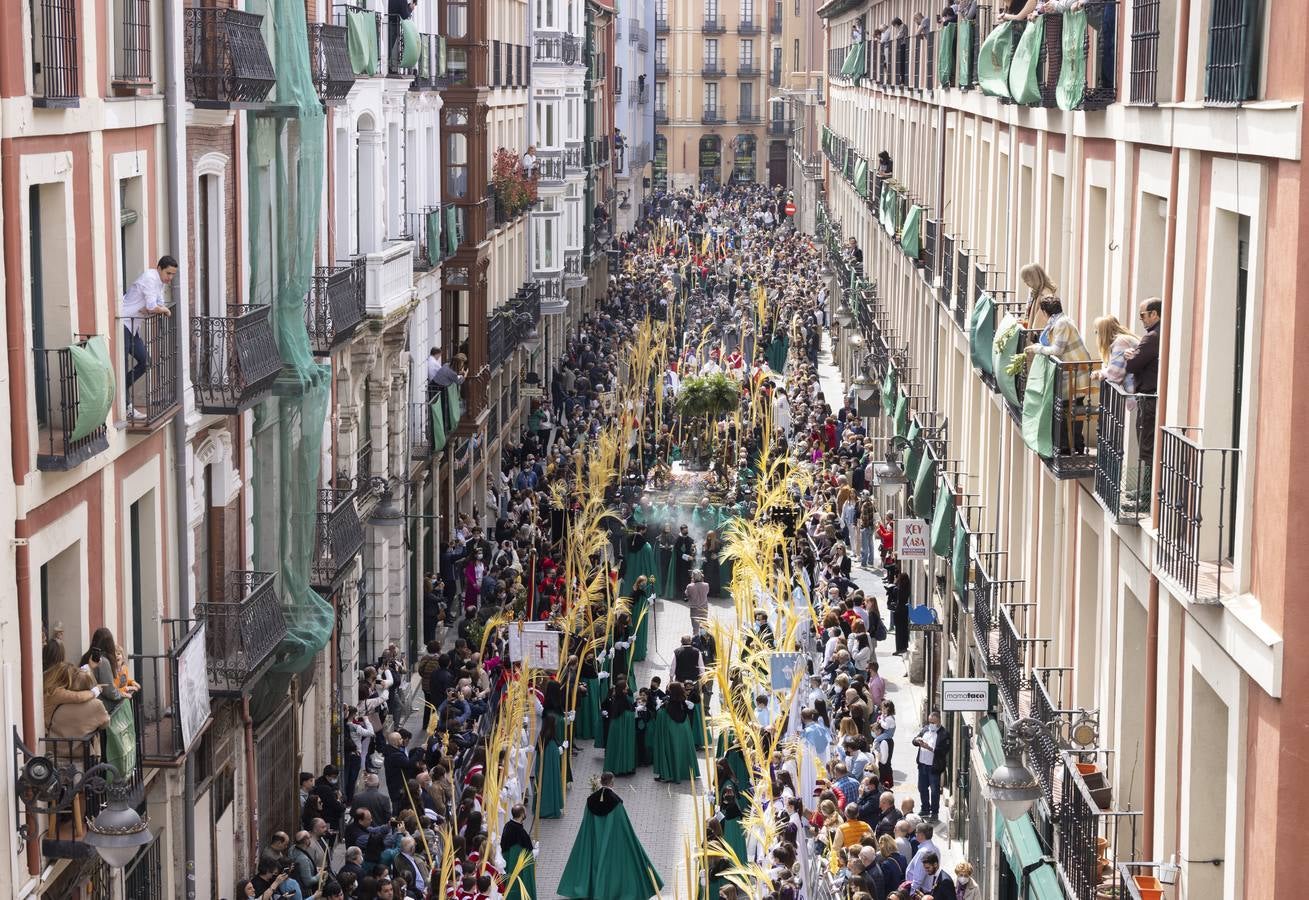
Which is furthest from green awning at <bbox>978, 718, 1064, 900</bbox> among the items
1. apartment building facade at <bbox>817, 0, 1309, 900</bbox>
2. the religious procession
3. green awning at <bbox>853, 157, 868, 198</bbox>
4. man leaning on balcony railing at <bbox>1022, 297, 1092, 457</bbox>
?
green awning at <bbox>853, 157, 868, 198</bbox>

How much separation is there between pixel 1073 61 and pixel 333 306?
1223 cm

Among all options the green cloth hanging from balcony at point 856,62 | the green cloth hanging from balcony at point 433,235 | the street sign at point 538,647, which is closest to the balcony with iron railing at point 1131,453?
the street sign at point 538,647

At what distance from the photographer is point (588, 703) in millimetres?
31359

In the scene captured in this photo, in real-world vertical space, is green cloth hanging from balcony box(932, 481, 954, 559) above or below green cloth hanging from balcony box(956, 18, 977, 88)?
below

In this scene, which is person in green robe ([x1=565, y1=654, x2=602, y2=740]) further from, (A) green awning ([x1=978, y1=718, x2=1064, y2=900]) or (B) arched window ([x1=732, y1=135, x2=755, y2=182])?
(B) arched window ([x1=732, y1=135, x2=755, y2=182])

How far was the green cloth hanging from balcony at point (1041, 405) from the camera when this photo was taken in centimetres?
1748

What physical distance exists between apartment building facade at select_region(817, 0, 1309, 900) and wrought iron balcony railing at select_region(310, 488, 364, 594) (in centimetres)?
808

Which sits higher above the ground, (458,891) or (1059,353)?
(1059,353)

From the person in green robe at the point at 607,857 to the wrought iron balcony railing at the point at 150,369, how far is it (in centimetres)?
759

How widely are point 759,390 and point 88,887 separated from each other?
3199 cm

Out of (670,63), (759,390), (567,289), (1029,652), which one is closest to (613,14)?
(567,289)

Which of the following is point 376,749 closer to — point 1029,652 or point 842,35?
point 1029,652

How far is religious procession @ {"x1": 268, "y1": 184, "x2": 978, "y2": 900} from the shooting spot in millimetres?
22656

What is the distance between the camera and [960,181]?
102 feet
